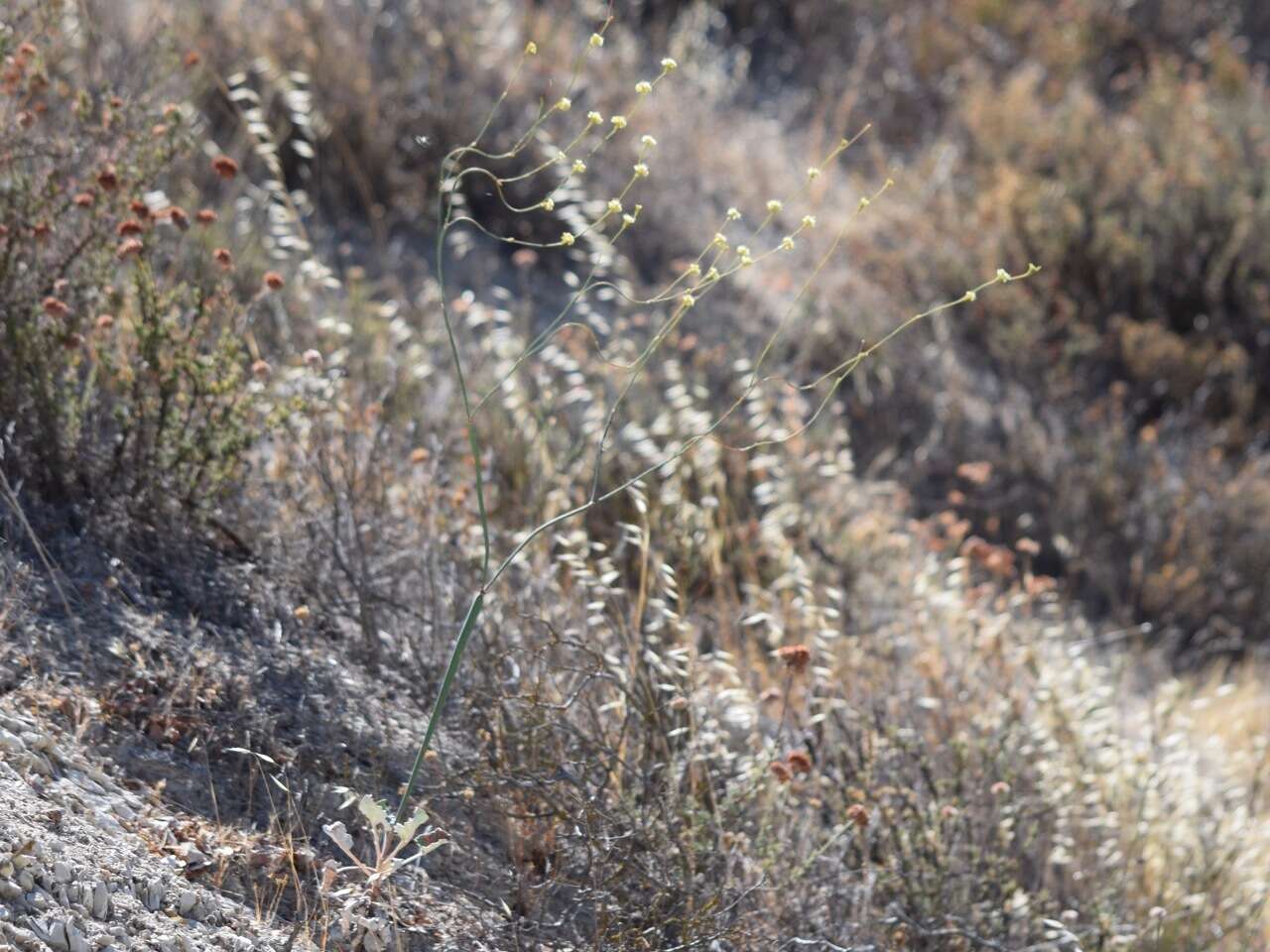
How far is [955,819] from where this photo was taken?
3.01 m

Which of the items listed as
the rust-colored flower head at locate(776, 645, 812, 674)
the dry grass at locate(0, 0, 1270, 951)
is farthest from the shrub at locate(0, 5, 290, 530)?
the rust-colored flower head at locate(776, 645, 812, 674)

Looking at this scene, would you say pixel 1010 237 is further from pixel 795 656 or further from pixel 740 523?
pixel 795 656

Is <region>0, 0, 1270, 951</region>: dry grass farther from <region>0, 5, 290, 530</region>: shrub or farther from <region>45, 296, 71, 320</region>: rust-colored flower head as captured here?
<region>45, 296, 71, 320</region>: rust-colored flower head

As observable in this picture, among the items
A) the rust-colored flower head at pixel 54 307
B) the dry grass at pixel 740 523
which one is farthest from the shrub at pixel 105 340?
the dry grass at pixel 740 523

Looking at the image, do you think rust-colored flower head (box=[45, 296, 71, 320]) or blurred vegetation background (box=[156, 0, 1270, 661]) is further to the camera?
blurred vegetation background (box=[156, 0, 1270, 661])

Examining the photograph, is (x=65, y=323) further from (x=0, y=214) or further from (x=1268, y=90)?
(x=1268, y=90)

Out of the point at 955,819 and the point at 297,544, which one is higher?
the point at 297,544

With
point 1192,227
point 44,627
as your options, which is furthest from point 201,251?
point 1192,227

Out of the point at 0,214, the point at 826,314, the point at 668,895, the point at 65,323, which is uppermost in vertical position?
the point at 0,214

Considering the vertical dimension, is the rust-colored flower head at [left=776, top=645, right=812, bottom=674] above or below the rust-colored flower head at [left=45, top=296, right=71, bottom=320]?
below

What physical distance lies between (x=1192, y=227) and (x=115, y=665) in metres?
5.23

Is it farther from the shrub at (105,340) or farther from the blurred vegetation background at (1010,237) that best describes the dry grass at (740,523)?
the shrub at (105,340)

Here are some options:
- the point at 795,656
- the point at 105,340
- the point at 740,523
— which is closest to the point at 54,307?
the point at 105,340

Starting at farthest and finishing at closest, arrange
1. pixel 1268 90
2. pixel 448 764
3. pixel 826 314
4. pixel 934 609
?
pixel 1268 90, pixel 826 314, pixel 934 609, pixel 448 764
